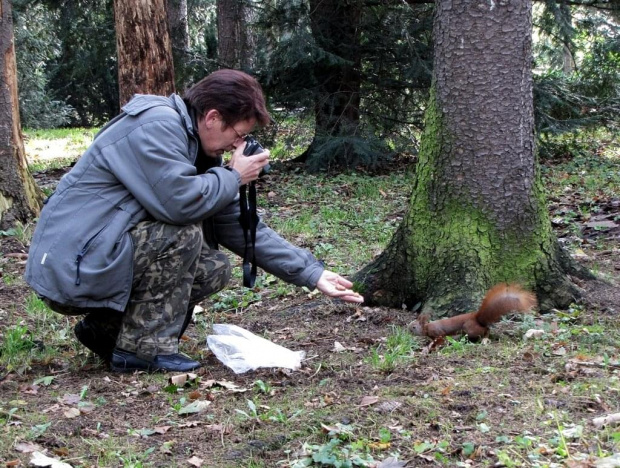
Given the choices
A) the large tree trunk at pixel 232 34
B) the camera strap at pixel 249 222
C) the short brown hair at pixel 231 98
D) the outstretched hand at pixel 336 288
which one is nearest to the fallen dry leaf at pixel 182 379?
the camera strap at pixel 249 222

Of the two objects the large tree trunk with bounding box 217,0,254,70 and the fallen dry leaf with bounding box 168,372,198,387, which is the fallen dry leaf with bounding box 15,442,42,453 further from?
the large tree trunk with bounding box 217,0,254,70

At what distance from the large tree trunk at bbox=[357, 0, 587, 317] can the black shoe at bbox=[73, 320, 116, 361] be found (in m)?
1.85

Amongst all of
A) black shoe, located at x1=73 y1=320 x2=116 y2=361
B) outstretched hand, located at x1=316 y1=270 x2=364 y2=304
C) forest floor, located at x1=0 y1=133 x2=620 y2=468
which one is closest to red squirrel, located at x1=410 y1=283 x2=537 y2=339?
forest floor, located at x1=0 y1=133 x2=620 y2=468

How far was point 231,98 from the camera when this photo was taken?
3.50 m

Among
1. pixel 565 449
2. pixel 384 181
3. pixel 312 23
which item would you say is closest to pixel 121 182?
pixel 565 449

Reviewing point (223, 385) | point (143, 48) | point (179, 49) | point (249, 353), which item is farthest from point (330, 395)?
point (179, 49)

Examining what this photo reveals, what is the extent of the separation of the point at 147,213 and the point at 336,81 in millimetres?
7891

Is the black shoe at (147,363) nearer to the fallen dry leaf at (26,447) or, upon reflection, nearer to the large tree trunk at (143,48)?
the fallen dry leaf at (26,447)

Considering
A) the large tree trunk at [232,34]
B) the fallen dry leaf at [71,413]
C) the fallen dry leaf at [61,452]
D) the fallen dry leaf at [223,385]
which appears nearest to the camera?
the fallen dry leaf at [61,452]

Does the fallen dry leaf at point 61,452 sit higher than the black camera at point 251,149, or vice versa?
the black camera at point 251,149

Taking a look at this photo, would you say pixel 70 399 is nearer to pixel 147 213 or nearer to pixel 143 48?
pixel 147 213

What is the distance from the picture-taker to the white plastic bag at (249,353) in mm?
3799

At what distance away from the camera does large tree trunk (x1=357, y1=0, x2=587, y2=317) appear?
431cm

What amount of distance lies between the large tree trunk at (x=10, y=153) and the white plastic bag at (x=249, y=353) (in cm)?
402
